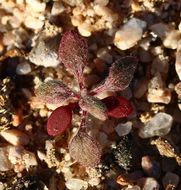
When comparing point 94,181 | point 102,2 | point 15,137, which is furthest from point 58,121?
point 102,2

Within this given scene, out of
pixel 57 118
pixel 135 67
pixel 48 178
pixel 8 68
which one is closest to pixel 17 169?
pixel 48 178

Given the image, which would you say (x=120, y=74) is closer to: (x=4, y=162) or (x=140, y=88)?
(x=140, y=88)

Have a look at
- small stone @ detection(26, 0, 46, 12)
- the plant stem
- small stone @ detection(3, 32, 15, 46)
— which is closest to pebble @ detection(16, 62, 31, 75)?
small stone @ detection(3, 32, 15, 46)

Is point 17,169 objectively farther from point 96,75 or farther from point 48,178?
point 96,75

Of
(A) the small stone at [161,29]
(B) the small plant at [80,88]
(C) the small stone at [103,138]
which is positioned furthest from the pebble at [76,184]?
(A) the small stone at [161,29]

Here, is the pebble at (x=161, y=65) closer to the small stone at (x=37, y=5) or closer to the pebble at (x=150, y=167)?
the pebble at (x=150, y=167)
